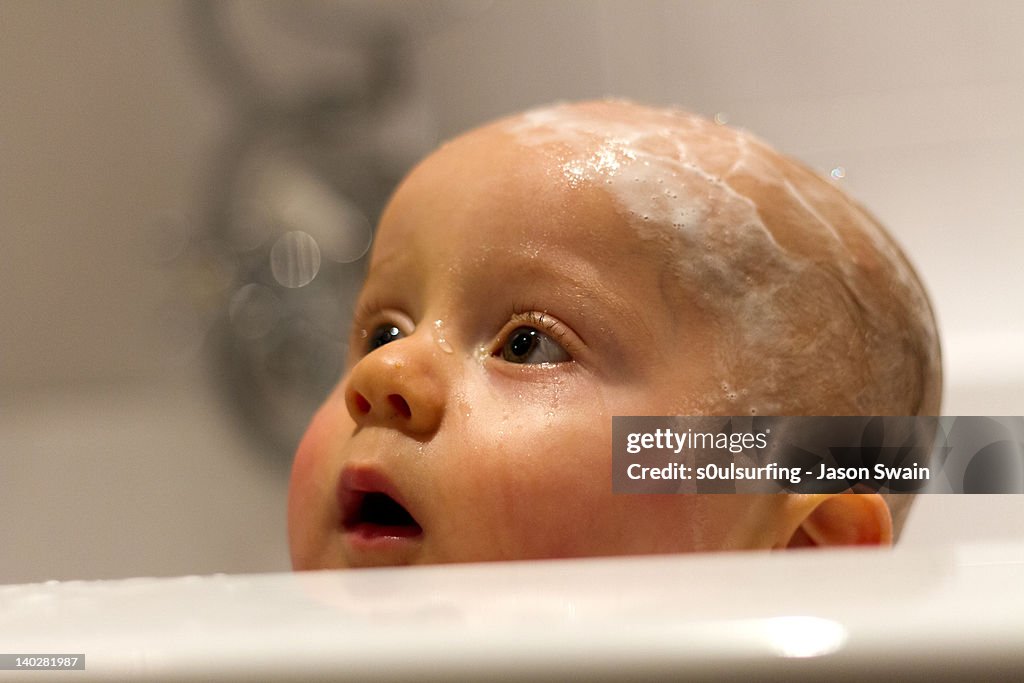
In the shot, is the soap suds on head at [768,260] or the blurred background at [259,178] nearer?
the soap suds on head at [768,260]

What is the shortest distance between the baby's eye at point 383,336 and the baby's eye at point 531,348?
97 mm

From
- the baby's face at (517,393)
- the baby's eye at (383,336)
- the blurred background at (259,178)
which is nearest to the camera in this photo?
the baby's face at (517,393)

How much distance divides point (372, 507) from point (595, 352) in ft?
0.56

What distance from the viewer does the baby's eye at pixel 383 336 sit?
703mm

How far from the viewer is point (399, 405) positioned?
616 millimetres

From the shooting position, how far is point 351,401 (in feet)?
2.09

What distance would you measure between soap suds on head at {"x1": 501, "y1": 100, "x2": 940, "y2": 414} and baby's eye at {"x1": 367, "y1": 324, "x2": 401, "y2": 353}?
0.51ft

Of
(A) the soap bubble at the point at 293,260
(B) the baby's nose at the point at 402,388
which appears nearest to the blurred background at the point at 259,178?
(A) the soap bubble at the point at 293,260

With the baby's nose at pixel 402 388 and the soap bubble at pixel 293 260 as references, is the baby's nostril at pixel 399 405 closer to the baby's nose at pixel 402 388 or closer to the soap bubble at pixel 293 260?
the baby's nose at pixel 402 388

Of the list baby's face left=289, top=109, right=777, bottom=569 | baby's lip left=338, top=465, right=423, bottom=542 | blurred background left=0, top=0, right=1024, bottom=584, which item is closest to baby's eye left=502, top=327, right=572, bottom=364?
baby's face left=289, top=109, right=777, bottom=569

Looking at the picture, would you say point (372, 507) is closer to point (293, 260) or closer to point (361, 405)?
point (361, 405)
